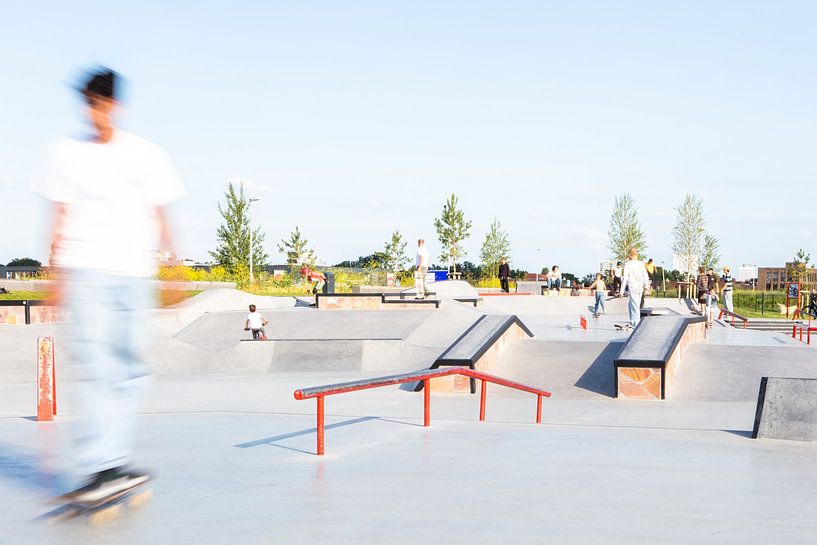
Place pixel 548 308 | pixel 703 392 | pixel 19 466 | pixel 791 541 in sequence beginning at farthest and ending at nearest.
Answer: pixel 548 308 → pixel 703 392 → pixel 19 466 → pixel 791 541

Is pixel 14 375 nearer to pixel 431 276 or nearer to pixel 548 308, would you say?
pixel 548 308

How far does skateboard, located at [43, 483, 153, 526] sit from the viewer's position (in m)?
3.40

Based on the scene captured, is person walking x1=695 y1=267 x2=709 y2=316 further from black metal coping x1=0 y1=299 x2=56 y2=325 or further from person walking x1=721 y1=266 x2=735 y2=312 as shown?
black metal coping x1=0 y1=299 x2=56 y2=325

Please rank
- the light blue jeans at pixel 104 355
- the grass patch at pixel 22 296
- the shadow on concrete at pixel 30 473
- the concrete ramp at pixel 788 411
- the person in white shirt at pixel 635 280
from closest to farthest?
the light blue jeans at pixel 104 355
the shadow on concrete at pixel 30 473
the concrete ramp at pixel 788 411
the person in white shirt at pixel 635 280
the grass patch at pixel 22 296

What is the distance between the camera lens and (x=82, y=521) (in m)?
3.36

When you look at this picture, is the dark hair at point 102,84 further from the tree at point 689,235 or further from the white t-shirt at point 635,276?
the tree at point 689,235

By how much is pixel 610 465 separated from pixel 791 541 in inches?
62.9

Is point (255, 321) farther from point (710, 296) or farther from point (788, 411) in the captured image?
point (788, 411)

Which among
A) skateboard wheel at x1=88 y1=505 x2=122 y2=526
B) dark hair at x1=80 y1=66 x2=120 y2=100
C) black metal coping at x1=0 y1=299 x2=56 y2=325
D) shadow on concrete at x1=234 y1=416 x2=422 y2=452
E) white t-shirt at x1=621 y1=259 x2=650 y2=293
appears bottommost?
shadow on concrete at x1=234 y1=416 x2=422 y2=452

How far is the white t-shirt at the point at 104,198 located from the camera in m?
3.38

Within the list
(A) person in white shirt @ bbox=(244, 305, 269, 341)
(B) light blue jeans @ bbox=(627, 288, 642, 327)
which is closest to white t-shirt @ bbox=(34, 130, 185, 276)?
(B) light blue jeans @ bbox=(627, 288, 642, 327)

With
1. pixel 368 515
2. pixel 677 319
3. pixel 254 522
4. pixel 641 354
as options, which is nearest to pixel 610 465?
pixel 368 515

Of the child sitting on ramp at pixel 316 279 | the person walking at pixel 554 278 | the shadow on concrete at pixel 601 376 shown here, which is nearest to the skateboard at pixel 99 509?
the shadow on concrete at pixel 601 376

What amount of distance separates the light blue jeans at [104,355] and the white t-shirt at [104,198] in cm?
8
